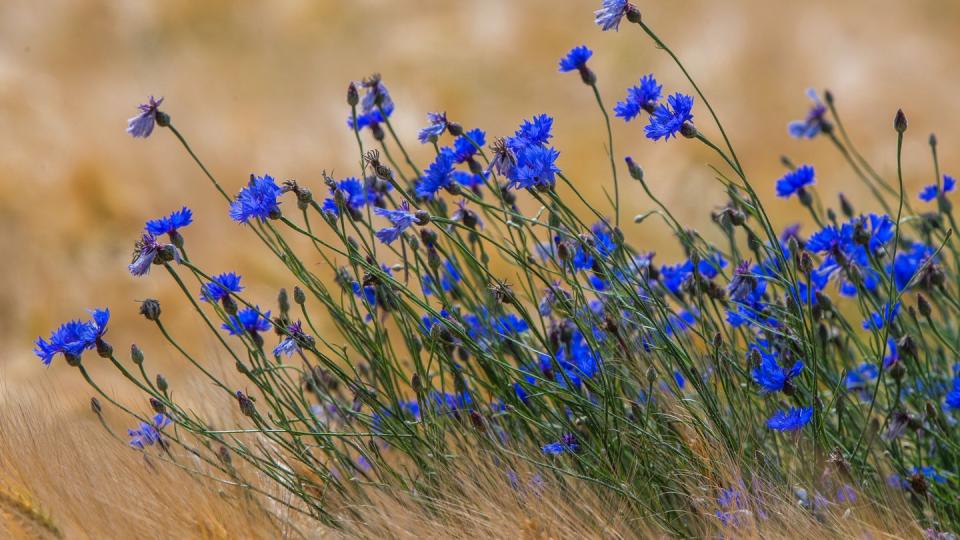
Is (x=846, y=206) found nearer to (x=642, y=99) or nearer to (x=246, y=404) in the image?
(x=642, y=99)

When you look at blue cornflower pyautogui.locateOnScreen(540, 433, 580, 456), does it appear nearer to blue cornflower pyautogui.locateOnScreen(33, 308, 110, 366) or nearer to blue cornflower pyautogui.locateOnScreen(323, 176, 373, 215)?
blue cornflower pyautogui.locateOnScreen(323, 176, 373, 215)

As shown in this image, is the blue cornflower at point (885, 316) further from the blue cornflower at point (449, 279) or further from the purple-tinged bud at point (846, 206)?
the blue cornflower at point (449, 279)

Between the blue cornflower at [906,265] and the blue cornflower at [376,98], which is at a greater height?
the blue cornflower at [906,265]

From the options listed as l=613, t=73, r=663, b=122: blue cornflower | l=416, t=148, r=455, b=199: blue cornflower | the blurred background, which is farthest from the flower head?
the blurred background

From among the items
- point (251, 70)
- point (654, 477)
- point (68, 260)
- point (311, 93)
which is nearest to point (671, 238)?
point (311, 93)

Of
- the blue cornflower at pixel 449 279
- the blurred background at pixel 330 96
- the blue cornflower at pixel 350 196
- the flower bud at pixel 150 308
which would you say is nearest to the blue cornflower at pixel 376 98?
the blue cornflower at pixel 350 196

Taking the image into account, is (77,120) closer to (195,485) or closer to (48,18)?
(48,18)

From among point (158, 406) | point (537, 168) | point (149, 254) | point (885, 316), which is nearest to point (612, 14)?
point (537, 168)

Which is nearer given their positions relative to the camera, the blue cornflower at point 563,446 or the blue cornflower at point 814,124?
the blue cornflower at point 563,446
